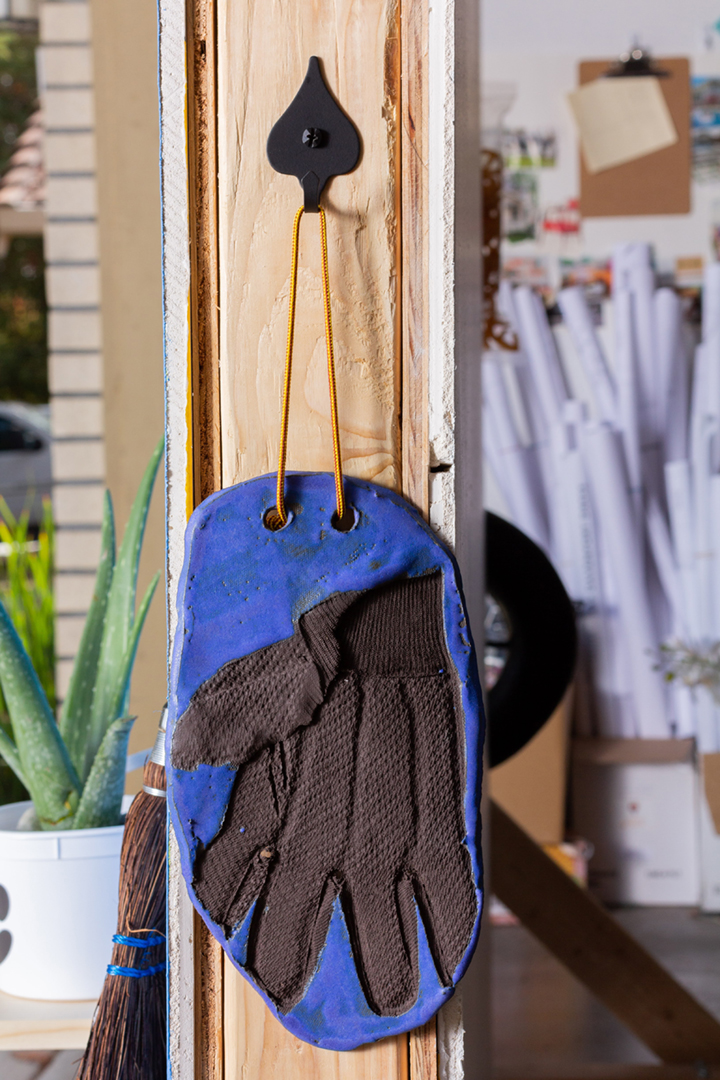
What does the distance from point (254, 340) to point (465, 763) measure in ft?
1.00

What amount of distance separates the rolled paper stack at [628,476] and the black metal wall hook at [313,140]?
2506mm

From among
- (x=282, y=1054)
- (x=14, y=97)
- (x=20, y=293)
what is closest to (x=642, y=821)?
(x=282, y=1054)

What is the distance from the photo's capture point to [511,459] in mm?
3037

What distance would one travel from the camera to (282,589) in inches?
22.1

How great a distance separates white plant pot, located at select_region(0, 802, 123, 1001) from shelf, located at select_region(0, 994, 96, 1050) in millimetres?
15

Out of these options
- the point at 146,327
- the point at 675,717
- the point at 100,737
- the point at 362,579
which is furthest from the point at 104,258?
the point at 675,717

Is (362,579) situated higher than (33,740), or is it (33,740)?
(362,579)

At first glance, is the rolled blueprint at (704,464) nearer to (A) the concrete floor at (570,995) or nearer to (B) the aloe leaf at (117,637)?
(A) the concrete floor at (570,995)

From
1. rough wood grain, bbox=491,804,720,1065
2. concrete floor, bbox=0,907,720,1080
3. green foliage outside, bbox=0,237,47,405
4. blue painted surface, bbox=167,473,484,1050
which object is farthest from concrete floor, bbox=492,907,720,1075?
green foliage outside, bbox=0,237,47,405

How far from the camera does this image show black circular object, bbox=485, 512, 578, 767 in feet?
4.99

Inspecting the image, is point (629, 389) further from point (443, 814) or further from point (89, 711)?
point (443, 814)

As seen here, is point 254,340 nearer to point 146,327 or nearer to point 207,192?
point 207,192

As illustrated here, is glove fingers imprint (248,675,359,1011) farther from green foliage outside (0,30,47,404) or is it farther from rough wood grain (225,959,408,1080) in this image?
green foliage outside (0,30,47,404)

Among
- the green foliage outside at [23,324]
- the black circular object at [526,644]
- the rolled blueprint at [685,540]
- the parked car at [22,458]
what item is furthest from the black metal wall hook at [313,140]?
the green foliage outside at [23,324]
